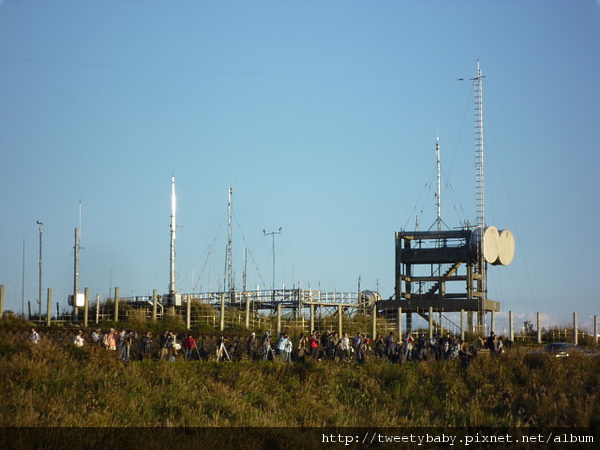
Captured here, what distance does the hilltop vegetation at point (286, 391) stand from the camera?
2862cm

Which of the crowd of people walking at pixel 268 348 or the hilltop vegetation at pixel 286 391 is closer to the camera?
the hilltop vegetation at pixel 286 391

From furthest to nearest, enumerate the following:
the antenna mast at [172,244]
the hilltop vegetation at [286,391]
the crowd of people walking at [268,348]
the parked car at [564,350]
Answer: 1. the antenna mast at [172,244]
2. the parked car at [564,350]
3. the crowd of people walking at [268,348]
4. the hilltop vegetation at [286,391]

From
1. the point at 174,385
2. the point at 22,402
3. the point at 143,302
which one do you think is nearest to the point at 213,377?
the point at 174,385

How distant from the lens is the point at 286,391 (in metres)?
34.3

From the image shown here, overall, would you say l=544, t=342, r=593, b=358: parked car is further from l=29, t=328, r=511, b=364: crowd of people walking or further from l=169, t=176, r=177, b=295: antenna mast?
l=169, t=176, r=177, b=295: antenna mast

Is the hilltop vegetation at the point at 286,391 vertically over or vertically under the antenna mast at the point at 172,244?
under

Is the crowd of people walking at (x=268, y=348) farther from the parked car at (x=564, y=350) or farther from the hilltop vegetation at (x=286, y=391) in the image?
the parked car at (x=564, y=350)

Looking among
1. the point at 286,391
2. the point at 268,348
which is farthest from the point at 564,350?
the point at 286,391

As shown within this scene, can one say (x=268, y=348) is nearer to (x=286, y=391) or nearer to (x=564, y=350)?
(x=286, y=391)

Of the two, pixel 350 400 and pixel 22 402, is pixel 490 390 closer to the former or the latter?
pixel 350 400

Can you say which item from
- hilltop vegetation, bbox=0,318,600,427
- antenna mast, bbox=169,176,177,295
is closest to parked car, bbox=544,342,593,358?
hilltop vegetation, bbox=0,318,600,427

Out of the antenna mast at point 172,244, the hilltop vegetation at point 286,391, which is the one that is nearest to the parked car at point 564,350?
the hilltop vegetation at point 286,391

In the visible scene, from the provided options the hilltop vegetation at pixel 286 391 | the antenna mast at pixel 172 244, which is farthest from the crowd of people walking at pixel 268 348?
the antenna mast at pixel 172 244

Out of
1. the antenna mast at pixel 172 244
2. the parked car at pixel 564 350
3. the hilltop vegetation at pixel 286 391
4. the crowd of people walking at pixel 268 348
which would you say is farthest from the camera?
the antenna mast at pixel 172 244
